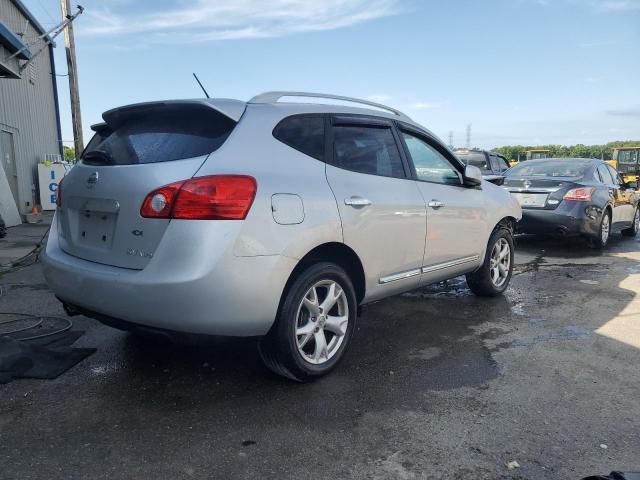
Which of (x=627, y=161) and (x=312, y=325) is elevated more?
(x=627, y=161)

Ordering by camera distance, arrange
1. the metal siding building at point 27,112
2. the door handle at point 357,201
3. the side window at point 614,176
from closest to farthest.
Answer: the door handle at point 357,201, the side window at point 614,176, the metal siding building at point 27,112

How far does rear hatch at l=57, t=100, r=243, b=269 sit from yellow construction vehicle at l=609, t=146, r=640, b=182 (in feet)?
72.5

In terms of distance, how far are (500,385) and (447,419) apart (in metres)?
0.64

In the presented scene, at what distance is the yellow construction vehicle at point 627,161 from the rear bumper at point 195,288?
72.6 feet

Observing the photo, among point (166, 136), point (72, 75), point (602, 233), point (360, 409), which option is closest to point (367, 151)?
point (166, 136)

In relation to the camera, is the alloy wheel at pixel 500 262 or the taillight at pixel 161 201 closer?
the taillight at pixel 161 201

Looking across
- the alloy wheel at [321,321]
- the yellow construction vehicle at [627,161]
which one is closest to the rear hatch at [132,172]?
the alloy wheel at [321,321]

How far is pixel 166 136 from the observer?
3.08 metres

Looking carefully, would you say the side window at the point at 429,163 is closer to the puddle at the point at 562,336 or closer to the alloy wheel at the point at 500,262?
the alloy wheel at the point at 500,262

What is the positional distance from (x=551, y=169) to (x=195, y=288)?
7824 millimetres

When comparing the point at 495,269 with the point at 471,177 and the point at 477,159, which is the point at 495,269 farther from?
the point at 477,159

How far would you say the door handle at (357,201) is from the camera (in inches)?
135

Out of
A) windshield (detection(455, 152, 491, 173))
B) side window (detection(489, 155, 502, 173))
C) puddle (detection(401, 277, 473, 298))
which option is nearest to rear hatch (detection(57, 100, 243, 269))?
puddle (detection(401, 277, 473, 298))

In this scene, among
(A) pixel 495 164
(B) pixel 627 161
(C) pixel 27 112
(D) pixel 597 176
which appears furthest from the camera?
(B) pixel 627 161
